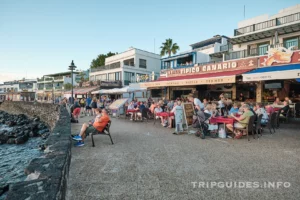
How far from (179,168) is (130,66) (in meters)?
27.3

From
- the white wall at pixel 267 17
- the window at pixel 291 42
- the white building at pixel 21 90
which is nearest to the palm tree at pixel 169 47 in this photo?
the white wall at pixel 267 17

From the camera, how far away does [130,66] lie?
97.4ft

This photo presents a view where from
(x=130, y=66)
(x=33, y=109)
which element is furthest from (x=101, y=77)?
(x=33, y=109)

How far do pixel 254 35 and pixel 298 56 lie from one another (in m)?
5.54

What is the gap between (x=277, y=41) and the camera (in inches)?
526

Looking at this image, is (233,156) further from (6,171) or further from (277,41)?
(277,41)

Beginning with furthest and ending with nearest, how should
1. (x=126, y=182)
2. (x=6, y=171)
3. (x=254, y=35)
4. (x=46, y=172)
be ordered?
(x=254, y=35), (x=6, y=171), (x=126, y=182), (x=46, y=172)

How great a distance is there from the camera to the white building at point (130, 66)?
29625 millimetres

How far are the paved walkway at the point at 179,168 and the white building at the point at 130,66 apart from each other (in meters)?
23.6

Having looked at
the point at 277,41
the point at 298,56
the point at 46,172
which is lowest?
the point at 46,172

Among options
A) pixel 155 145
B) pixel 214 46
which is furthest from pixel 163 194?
pixel 214 46

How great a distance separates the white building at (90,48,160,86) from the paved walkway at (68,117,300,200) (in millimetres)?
23617

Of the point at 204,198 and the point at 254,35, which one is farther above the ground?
the point at 254,35

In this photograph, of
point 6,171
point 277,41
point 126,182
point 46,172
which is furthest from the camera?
point 277,41
